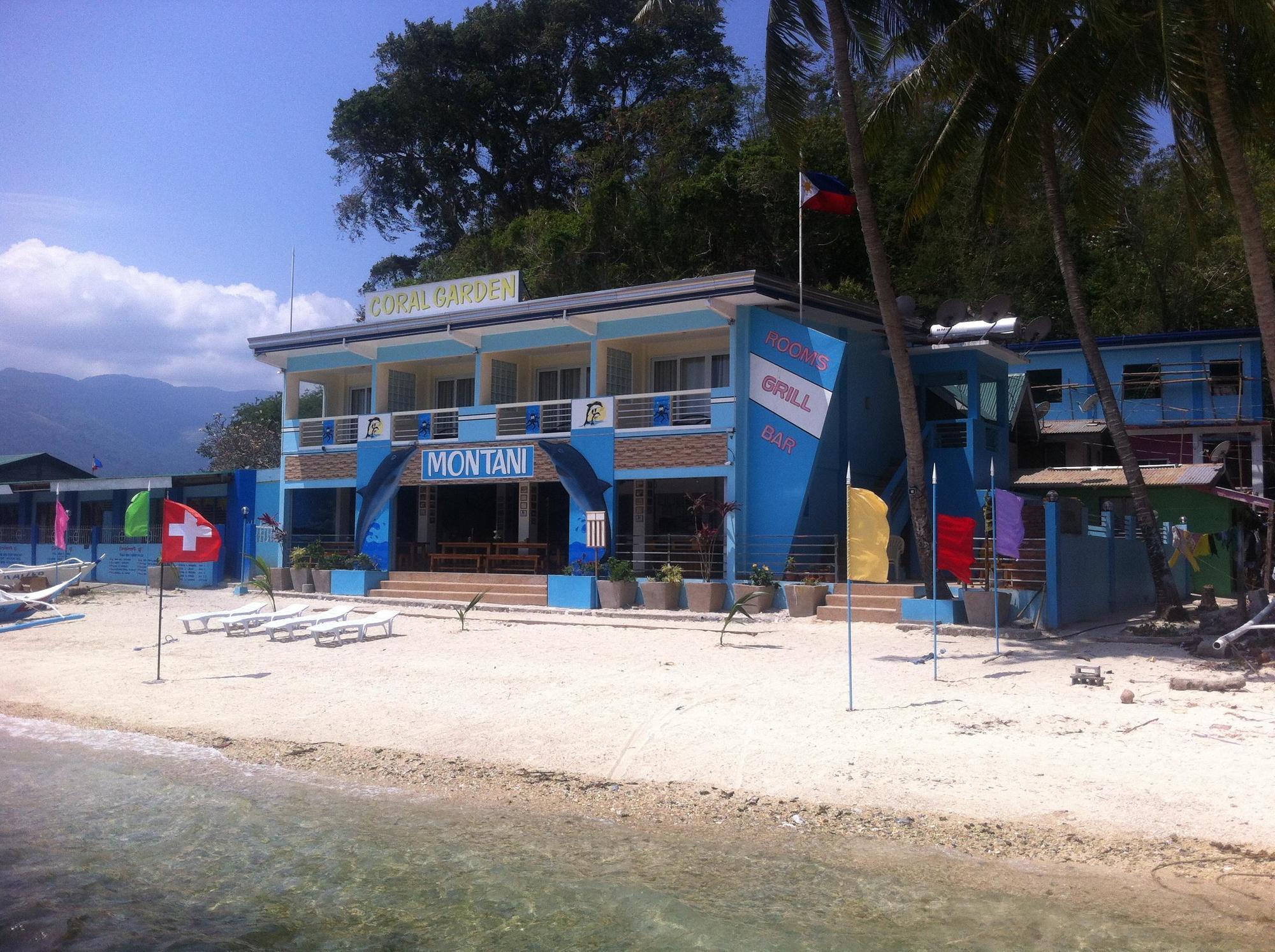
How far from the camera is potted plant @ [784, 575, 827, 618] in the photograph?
18453 mm

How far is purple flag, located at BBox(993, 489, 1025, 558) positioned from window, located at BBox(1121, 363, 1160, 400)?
17.2 m

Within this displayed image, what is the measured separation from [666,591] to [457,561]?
696cm

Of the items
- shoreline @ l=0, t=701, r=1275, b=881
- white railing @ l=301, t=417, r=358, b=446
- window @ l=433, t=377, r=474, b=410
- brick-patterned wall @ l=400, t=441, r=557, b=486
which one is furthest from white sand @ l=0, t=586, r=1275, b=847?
window @ l=433, t=377, r=474, b=410

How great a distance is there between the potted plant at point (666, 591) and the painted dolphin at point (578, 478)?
235cm

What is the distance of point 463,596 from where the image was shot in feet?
74.0

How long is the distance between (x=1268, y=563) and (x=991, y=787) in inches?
458

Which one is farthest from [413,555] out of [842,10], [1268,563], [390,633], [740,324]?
[1268,563]

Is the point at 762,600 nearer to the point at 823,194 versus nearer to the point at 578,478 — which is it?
the point at 578,478

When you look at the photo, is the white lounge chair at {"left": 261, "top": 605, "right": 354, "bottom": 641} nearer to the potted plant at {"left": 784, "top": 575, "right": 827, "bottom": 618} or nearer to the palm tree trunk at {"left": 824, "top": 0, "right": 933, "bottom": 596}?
the potted plant at {"left": 784, "top": 575, "right": 827, "bottom": 618}

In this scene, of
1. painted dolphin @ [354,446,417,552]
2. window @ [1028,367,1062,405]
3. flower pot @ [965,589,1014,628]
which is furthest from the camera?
window @ [1028,367,1062,405]

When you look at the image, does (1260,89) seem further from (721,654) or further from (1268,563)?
(721,654)

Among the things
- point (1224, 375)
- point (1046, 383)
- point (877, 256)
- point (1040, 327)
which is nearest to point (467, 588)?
point (877, 256)

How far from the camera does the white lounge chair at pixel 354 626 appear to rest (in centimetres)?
1709

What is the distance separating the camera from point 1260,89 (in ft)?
47.5
